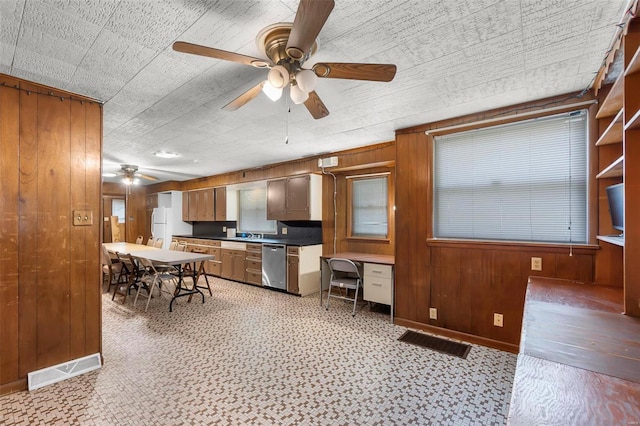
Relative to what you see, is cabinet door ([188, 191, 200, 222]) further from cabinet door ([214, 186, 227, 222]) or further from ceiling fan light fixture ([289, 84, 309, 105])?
ceiling fan light fixture ([289, 84, 309, 105])

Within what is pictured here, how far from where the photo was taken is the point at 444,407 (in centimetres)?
195

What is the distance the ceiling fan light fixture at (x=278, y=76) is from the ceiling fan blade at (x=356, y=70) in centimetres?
18

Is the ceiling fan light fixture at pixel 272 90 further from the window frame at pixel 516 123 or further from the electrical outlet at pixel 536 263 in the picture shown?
the electrical outlet at pixel 536 263

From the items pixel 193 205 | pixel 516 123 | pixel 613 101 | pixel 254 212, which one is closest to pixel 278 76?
pixel 613 101

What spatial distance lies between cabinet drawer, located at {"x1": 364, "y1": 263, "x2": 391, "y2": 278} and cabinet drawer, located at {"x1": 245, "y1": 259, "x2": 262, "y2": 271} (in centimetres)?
228

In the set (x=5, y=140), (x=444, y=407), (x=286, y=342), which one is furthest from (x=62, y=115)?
(x=444, y=407)

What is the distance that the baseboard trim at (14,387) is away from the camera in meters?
2.04

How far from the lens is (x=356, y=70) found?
5.20 feet

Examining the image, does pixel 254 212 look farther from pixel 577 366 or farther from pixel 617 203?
pixel 577 366

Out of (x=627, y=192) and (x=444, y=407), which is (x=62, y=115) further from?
(x=627, y=192)

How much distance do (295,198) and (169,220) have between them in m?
4.08

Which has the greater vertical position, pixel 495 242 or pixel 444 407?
pixel 495 242

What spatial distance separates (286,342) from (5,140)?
9.25 ft

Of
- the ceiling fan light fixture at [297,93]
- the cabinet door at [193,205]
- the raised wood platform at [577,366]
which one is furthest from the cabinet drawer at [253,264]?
the raised wood platform at [577,366]
